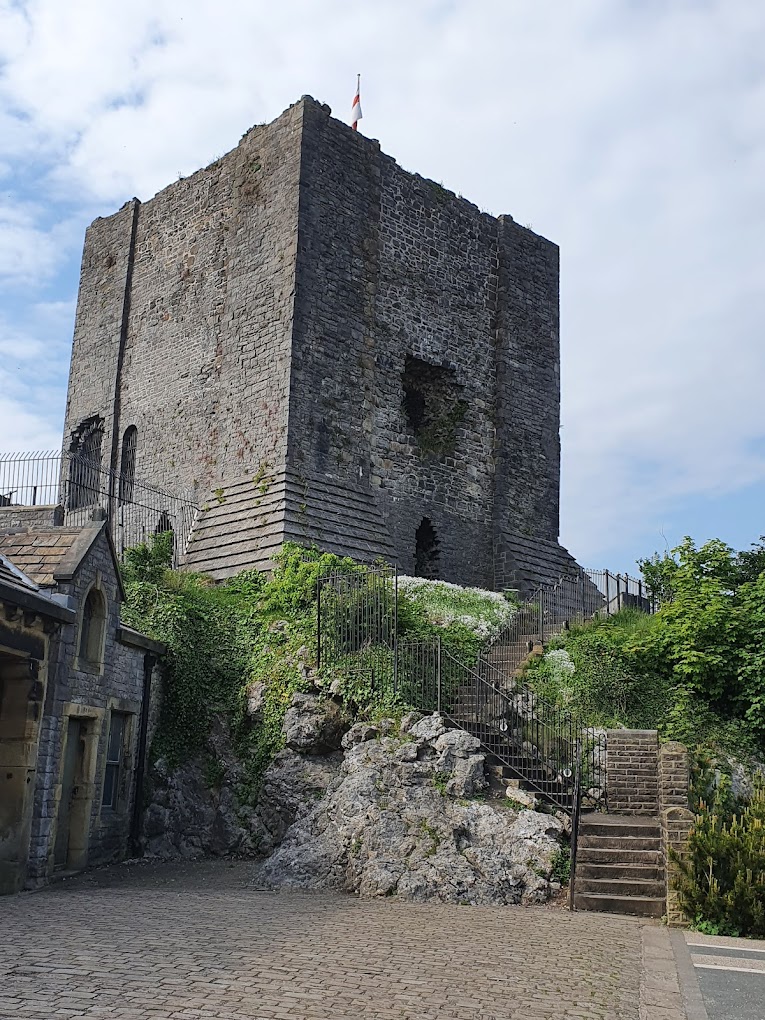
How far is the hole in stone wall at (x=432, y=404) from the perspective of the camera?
866 inches

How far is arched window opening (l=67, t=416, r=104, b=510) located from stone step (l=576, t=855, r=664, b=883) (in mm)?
13279

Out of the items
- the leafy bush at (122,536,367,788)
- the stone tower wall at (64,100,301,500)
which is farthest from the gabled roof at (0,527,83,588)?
the stone tower wall at (64,100,301,500)

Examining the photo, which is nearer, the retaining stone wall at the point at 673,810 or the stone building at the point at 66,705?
the retaining stone wall at the point at 673,810

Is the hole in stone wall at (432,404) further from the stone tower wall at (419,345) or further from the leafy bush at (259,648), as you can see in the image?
the leafy bush at (259,648)

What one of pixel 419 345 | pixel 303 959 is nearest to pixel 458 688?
pixel 303 959

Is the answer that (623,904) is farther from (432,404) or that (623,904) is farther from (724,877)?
(432,404)

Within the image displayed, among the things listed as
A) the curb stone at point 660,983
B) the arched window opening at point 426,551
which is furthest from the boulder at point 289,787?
the arched window opening at point 426,551

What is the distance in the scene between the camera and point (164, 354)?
22.8 metres

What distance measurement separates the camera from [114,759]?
532 inches

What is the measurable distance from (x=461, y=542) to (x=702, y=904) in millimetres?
12579

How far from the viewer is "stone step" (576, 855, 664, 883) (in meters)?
10.7

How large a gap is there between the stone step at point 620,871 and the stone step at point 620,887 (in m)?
0.04

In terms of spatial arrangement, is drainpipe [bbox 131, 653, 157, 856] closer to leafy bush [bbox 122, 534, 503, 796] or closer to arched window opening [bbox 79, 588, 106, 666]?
leafy bush [bbox 122, 534, 503, 796]

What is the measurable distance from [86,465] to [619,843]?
15724mm
